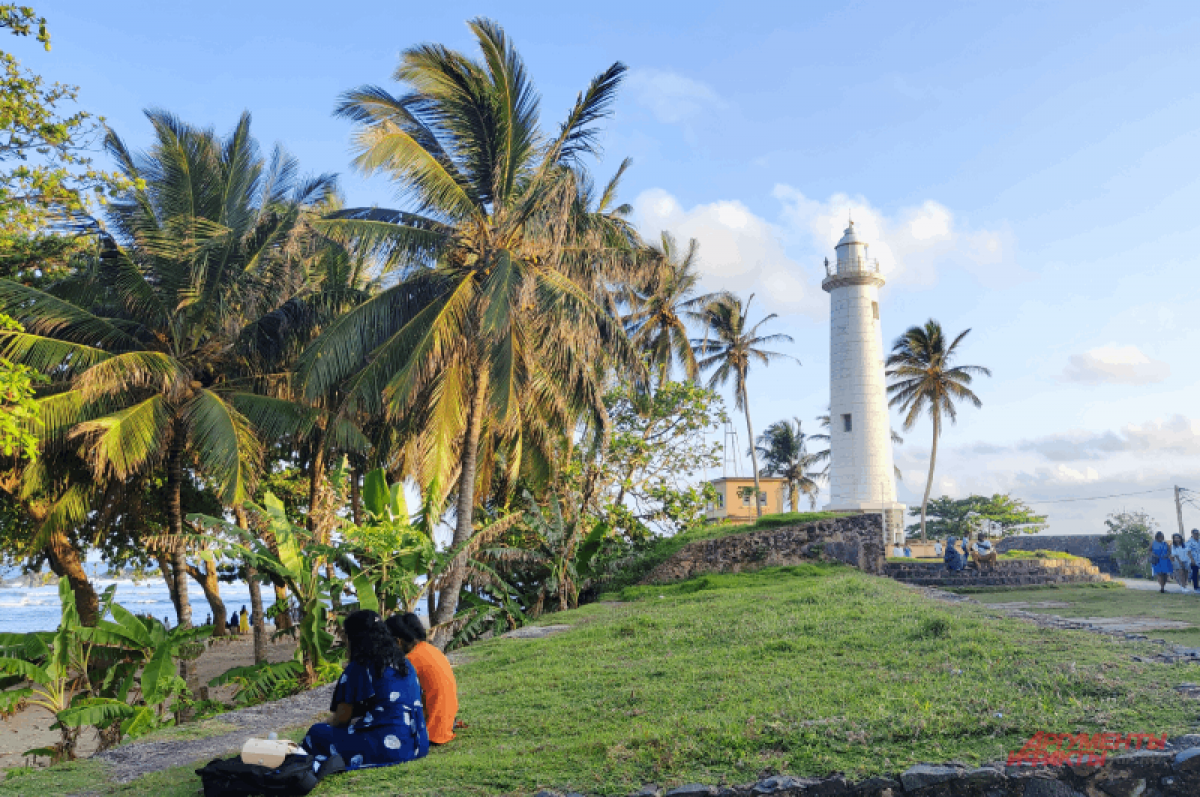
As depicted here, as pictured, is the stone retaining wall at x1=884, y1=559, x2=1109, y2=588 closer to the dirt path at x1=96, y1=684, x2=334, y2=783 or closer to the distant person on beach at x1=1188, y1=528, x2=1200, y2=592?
the distant person on beach at x1=1188, y1=528, x2=1200, y2=592

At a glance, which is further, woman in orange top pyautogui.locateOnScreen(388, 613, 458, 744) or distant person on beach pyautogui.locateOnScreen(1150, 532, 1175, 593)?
distant person on beach pyautogui.locateOnScreen(1150, 532, 1175, 593)

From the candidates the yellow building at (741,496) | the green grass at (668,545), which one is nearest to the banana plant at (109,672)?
the green grass at (668,545)

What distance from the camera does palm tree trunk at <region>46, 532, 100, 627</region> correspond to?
18.0 metres

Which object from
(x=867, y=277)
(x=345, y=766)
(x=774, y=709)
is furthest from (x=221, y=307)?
(x=867, y=277)

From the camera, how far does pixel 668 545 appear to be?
18.3m

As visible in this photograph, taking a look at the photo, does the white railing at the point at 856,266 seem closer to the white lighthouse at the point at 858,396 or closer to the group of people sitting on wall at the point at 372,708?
the white lighthouse at the point at 858,396

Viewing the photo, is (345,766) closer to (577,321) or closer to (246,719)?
(246,719)

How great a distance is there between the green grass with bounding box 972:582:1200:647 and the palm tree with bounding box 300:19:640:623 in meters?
7.50

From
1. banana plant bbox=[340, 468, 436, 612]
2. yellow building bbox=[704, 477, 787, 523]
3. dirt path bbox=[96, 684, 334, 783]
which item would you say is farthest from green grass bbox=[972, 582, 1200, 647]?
yellow building bbox=[704, 477, 787, 523]

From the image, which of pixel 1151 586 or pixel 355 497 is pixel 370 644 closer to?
pixel 355 497

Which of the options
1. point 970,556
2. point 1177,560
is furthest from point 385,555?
point 970,556

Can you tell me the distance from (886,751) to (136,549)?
20.4m

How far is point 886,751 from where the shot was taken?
15.2 feet

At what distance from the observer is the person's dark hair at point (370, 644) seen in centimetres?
528
